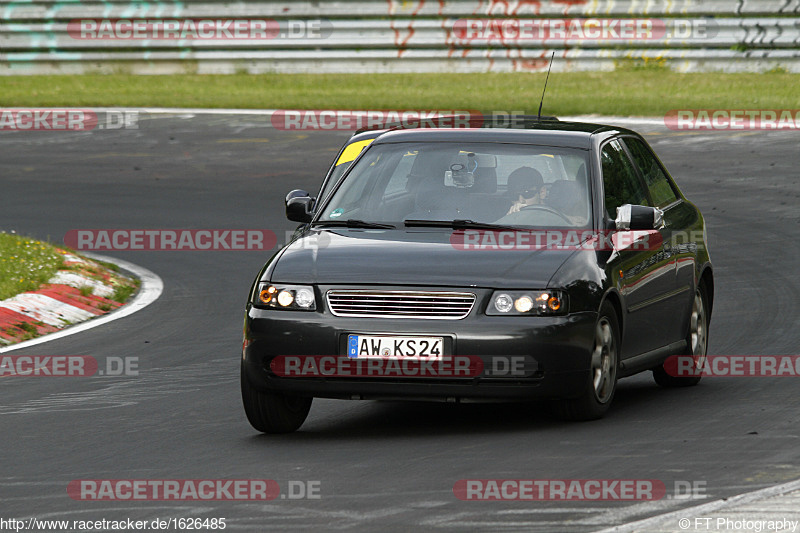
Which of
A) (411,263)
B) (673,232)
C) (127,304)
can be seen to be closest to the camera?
(411,263)

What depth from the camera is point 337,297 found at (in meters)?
7.91

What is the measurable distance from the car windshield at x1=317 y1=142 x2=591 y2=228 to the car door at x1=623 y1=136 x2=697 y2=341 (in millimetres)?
857

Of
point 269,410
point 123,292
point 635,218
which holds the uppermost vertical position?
point 635,218

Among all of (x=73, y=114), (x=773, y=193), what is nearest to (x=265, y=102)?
(x=73, y=114)

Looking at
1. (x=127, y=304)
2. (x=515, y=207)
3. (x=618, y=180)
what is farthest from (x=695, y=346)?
(x=127, y=304)

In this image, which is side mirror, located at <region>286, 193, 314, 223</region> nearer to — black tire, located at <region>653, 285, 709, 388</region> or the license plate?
the license plate

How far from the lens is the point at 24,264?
13859 mm

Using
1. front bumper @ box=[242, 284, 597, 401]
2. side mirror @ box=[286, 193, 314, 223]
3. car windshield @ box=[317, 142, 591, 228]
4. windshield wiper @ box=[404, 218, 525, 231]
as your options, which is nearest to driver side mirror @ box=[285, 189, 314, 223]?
side mirror @ box=[286, 193, 314, 223]

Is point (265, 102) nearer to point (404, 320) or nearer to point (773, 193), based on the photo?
point (773, 193)

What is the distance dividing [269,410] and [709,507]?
2.69m

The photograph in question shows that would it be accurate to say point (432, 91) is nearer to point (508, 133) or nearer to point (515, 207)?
point (508, 133)

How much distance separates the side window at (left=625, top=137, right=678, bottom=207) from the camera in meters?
9.84

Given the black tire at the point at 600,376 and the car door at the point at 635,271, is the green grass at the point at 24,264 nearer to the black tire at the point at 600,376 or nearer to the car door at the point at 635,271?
the car door at the point at 635,271

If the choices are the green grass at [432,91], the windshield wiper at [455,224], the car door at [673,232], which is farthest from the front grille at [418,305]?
the green grass at [432,91]
